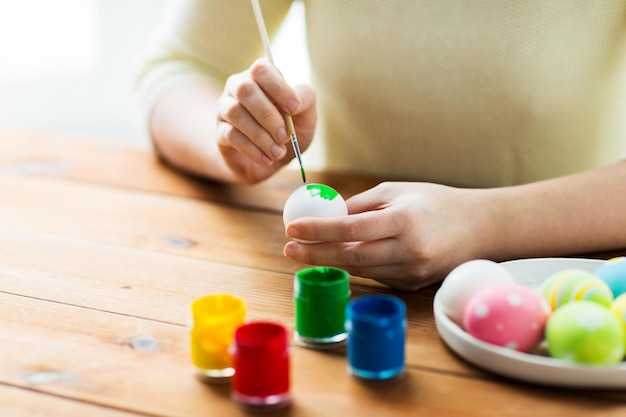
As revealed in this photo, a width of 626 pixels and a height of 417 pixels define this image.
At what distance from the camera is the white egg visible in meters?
0.95

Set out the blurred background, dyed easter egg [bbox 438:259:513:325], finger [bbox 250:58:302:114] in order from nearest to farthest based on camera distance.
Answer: dyed easter egg [bbox 438:259:513:325], finger [bbox 250:58:302:114], the blurred background

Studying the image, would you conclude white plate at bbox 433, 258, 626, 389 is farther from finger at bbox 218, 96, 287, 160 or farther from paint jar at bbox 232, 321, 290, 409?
finger at bbox 218, 96, 287, 160

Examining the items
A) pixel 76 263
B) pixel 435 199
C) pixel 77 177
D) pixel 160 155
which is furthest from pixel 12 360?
pixel 160 155

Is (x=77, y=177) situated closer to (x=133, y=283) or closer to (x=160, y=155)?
(x=160, y=155)

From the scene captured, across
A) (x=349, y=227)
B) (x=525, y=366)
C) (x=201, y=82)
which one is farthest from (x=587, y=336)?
(x=201, y=82)

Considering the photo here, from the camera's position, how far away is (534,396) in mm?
756

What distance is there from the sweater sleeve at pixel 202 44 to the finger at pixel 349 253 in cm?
63

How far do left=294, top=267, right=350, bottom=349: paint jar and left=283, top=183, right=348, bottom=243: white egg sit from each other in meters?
0.11

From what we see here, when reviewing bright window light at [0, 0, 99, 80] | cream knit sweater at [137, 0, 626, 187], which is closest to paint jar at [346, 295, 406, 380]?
cream knit sweater at [137, 0, 626, 187]

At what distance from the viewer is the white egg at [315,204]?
948 millimetres

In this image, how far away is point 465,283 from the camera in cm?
82

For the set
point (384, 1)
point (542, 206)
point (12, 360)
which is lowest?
point (12, 360)

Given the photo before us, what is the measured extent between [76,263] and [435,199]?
18.8 inches

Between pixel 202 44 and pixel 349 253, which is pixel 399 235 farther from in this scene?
pixel 202 44
